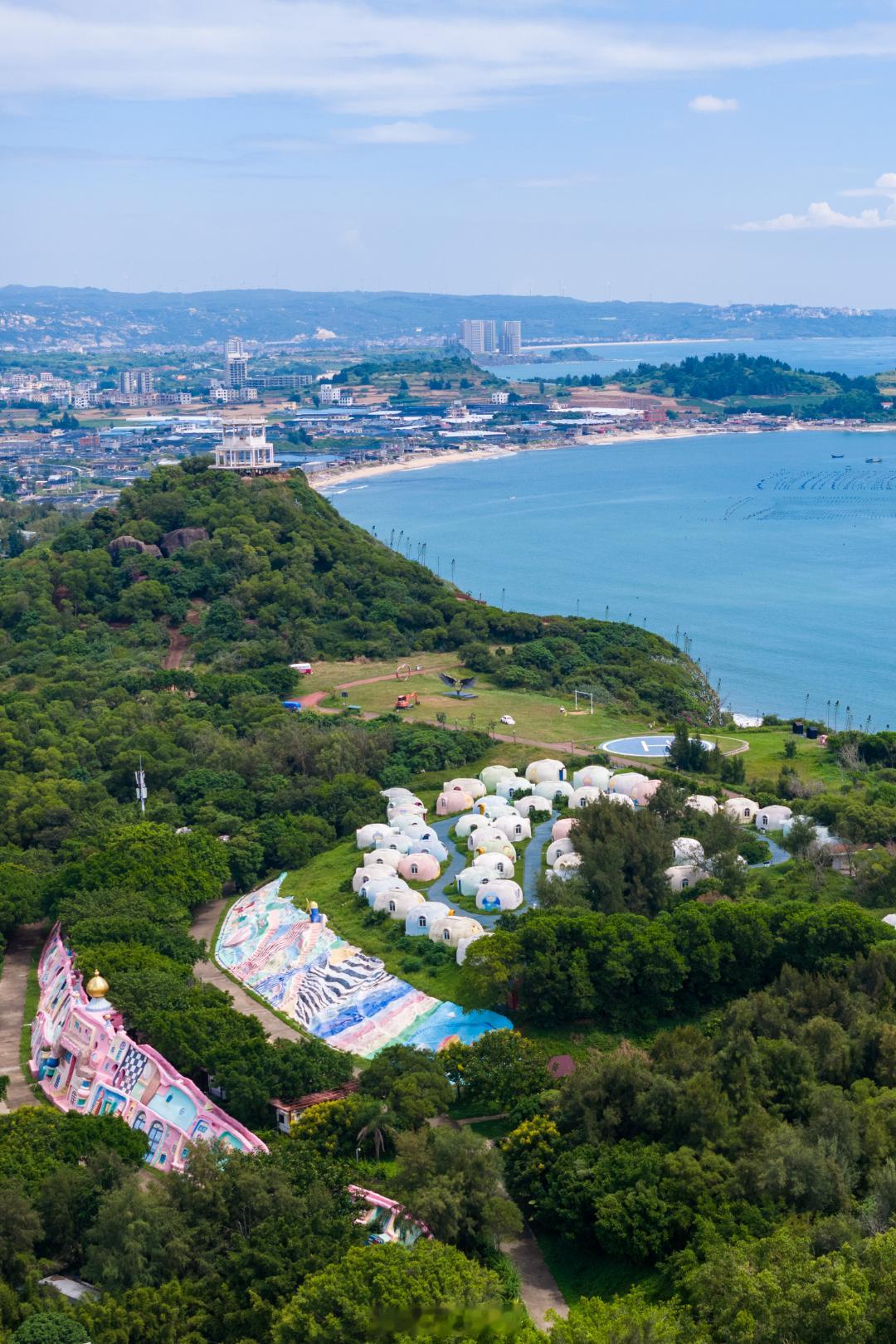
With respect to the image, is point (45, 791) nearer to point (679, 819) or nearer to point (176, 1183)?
point (679, 819)

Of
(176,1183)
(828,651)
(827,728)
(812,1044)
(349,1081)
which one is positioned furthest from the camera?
(828,651)

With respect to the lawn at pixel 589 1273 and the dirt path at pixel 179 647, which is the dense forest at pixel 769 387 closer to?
the dirt path at pixel 179 647

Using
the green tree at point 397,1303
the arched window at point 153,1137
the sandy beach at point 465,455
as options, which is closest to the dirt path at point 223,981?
the arched window at point 153,1137

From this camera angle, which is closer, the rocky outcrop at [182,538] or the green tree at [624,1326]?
the green tree at [624,1326]

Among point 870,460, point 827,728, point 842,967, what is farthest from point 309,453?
point 842,967

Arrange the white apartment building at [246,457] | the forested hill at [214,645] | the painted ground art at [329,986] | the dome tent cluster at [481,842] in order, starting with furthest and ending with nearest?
the white apartment building at [246,457], the forested hill at [214,645], the dome tent cluster at [481,842], the painted ground art at [329,986]

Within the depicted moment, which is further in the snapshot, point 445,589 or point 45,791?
point 445,589

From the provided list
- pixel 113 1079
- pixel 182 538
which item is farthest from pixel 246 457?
pixel 113 1079
